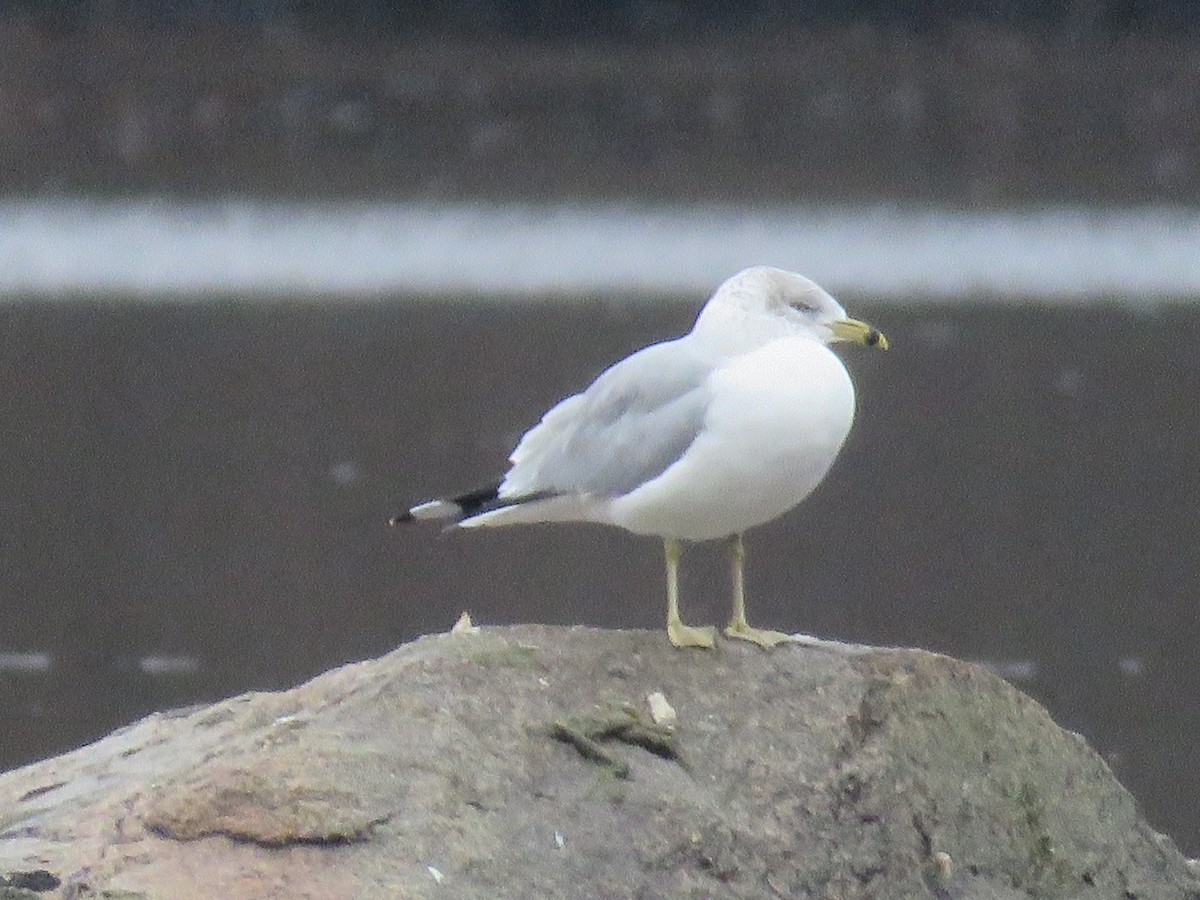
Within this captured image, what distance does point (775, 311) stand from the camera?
4539mm

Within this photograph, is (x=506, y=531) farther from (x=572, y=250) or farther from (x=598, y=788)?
(x=572, y=250)

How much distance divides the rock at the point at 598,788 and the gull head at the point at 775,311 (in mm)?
607

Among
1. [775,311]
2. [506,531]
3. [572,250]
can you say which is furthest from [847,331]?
[572,250]

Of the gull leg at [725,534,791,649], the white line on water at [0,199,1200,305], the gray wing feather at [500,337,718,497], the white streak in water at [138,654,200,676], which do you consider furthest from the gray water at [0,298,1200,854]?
the gray wing feather at [500,337,718,497]

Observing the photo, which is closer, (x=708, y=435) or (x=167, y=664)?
(x=708, y=435)

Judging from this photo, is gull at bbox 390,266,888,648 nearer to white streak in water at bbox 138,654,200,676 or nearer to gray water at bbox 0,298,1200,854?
gray water at bbox 0,298,1200,854

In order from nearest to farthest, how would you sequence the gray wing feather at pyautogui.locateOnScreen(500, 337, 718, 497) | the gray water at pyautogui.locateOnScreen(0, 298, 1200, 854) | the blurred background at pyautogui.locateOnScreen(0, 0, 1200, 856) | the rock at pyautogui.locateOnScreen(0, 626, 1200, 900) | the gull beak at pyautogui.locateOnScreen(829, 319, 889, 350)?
1. the rock at pyautogui.locateOnScreen(0, 626, 1200, 900)
2. the gray wing feather at pyautogui.locateOnScreen(500, 337, 718, 497)
3. the gull beak at pyautogui.locateOnScreen(829, 319, 889, 350)
4. the gray water at pyautogui.locateOnScreen(0, 298, 1200, 854)
5. the blurred background at pyautogui.locateOnScreen(0, 0, 1200, 856)

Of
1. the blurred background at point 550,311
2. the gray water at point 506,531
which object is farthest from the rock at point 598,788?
the blurred background at point 550,311

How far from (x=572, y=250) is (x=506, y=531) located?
378 inches

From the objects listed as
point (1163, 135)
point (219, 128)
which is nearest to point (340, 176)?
point (219, 128)

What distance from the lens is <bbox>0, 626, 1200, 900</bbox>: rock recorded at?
3.77m

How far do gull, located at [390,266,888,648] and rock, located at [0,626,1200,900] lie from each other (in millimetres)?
269

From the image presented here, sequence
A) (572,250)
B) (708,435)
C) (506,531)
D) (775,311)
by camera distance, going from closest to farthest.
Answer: (708,435) → (775,311) → (506,531) → (572,250)

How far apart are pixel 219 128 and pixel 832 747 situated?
63.5 ft
